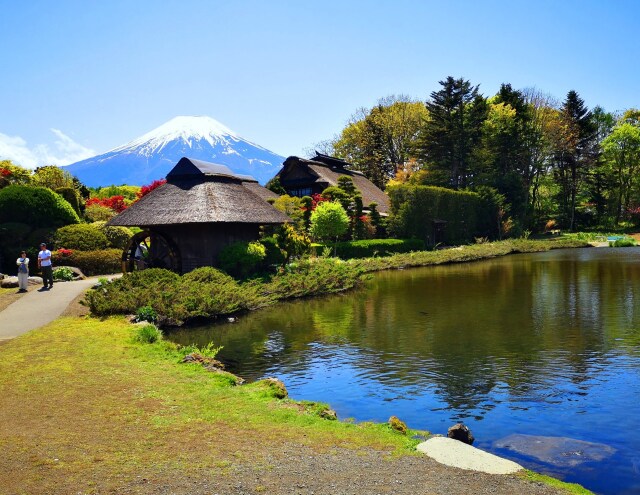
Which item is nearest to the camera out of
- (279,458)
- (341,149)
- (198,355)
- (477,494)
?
(477,494)

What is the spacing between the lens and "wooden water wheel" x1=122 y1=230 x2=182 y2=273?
2738 cm

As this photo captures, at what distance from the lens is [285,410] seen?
30.4 feet

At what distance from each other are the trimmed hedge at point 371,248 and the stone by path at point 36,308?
21.7 meters

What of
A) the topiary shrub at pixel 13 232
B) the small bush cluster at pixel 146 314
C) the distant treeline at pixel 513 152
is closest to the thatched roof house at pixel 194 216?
the topiary shrub at pixel 13 232

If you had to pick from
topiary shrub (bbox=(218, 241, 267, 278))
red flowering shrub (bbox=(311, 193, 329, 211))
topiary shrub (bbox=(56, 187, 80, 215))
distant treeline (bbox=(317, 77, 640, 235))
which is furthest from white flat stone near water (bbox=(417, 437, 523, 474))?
distant treeline (bbox=(317, 77, 640, 235))

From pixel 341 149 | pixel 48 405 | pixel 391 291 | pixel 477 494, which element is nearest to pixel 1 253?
pixel 391 291

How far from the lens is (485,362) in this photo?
13367 mm

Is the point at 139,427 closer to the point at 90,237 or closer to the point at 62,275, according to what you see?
the point at 62,275

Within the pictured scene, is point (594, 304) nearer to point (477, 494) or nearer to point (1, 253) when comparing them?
point (477, 494)

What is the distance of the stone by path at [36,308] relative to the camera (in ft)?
52.5

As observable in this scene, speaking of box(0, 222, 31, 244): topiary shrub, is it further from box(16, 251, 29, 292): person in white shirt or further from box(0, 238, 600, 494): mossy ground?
box(0, 238, 600, 494): mossy ground

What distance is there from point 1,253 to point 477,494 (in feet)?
96.2

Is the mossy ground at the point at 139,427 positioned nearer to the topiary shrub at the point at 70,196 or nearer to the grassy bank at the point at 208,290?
the grassy bank at the point at 208,290

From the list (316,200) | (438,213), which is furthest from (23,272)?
(438,213)
